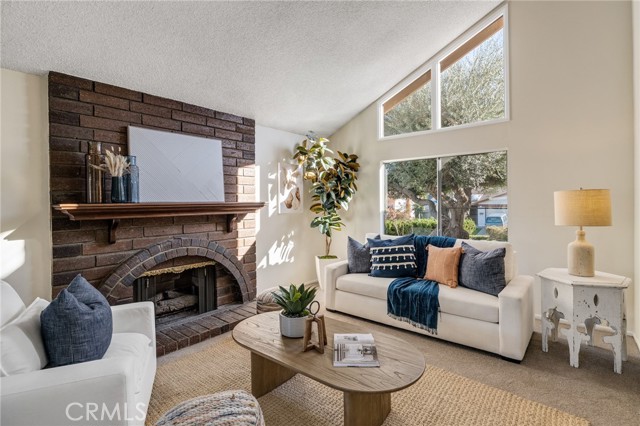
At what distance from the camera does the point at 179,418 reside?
1.36 meters

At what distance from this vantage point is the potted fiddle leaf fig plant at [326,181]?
4.40 m

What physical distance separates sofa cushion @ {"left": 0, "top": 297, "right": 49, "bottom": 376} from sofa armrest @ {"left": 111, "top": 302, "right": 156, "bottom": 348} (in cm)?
52

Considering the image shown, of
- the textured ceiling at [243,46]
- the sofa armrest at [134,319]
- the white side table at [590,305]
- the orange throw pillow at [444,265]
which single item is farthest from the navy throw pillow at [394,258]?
the sofa armrest at [134,319]

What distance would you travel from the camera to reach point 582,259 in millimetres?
2543

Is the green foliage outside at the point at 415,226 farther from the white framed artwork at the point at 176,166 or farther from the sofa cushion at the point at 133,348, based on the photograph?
the sofa cushion at the point at 133,348

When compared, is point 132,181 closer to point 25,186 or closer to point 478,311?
point 25,186

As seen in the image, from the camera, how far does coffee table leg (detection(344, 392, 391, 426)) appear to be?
1.65 metres

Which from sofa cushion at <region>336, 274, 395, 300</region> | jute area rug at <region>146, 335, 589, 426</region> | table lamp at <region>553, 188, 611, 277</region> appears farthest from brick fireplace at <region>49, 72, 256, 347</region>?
table lamp at <region>553, 188, 611, 277</region>

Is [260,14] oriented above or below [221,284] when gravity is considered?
above

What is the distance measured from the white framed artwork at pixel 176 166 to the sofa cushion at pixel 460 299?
1864mm

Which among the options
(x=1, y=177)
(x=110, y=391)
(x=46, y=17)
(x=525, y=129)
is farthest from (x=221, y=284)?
(x=525, y=129)

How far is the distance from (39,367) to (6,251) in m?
1.43

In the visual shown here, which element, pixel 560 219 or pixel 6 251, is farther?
pixel 560 219

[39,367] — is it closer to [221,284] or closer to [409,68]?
[221,284]
